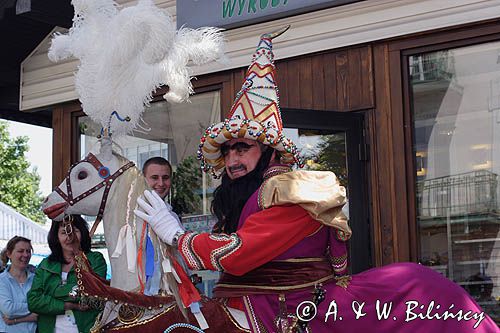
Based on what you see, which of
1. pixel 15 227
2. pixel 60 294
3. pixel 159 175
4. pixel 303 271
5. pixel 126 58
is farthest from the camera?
pixel 15 227

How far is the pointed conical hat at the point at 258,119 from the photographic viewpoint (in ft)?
11.5

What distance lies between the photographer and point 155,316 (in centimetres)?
328

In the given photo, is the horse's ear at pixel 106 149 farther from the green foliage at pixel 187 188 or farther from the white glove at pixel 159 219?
the green foliage at pixel 187 188

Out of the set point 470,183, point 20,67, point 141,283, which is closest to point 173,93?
point 141,283

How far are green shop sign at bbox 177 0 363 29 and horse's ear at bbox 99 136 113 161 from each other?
208cm

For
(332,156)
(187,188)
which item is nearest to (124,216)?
(332,156)

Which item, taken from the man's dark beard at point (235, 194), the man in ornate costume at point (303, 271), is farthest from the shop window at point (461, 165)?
the man's dark beard at point (235, 194)

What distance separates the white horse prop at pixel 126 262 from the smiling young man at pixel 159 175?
4.15 feet

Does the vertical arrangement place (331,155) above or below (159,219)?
above

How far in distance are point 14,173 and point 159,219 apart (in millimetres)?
28135

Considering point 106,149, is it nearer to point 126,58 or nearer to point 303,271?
point 126,58

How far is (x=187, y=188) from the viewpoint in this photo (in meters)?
5.94

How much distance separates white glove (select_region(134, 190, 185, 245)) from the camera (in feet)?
10.7

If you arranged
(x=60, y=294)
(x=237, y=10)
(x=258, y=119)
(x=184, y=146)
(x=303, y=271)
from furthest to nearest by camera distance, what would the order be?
(x=184, y=146)
(x=237, y=10)
(x=60, y=294)
(x=258, y=119)
(x=303, y=271)
